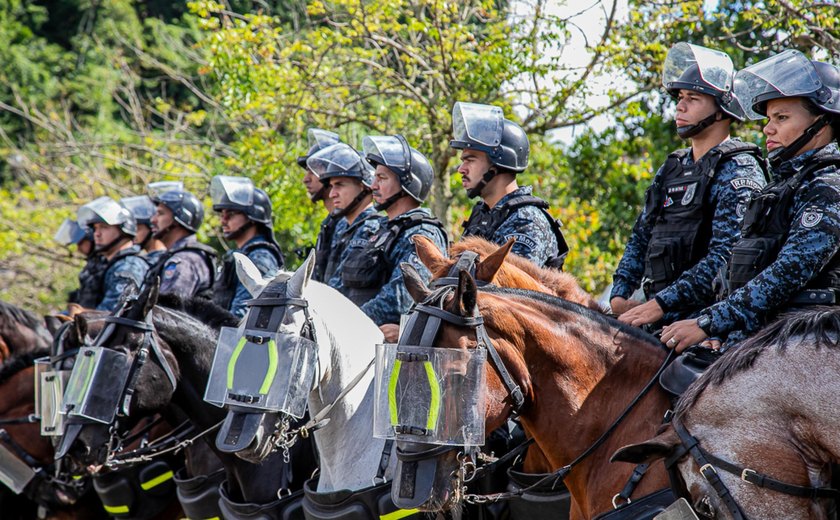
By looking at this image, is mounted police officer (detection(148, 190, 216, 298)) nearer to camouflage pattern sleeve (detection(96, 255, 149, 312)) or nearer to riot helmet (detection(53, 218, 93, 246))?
camouflage pattern sleeve (detection(96, 255, 149, 312))

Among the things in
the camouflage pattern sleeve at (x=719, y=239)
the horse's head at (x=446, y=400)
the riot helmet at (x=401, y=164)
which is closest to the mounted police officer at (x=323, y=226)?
the riot helmet at (x=401, y=164)

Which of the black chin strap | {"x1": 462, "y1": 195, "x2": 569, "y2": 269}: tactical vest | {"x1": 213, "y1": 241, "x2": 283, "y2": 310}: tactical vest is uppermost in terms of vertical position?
the black chin strap

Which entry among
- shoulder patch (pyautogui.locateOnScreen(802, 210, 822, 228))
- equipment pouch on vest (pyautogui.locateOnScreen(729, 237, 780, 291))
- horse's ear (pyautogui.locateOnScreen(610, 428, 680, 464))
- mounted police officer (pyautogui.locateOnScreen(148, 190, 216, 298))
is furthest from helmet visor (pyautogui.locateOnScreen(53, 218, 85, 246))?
horse's ear (pyautogui.locateOnScreen(610, 428, 680, 464))

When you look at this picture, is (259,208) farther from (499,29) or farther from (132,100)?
(132,100)

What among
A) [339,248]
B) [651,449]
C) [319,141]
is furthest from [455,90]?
[651,449]

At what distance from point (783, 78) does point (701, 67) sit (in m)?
0.88

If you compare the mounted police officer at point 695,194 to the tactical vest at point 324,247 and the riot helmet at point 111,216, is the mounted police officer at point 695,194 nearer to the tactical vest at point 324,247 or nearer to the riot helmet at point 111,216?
the tactical vest at point 324,247

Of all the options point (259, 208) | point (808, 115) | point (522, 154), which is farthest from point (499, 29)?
point (808, 115)

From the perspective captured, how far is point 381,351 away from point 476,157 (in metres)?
2.24

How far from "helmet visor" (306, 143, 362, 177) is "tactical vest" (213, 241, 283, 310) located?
3.11 feet

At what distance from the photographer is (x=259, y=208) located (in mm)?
8266

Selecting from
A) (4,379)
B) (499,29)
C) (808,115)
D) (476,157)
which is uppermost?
(808,115)

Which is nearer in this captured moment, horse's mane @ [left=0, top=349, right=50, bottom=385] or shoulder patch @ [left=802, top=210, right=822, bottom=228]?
shoulder patch @ [left=802, top=210, right=822, bottom=228]

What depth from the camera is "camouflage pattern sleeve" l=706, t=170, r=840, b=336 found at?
374 cm
